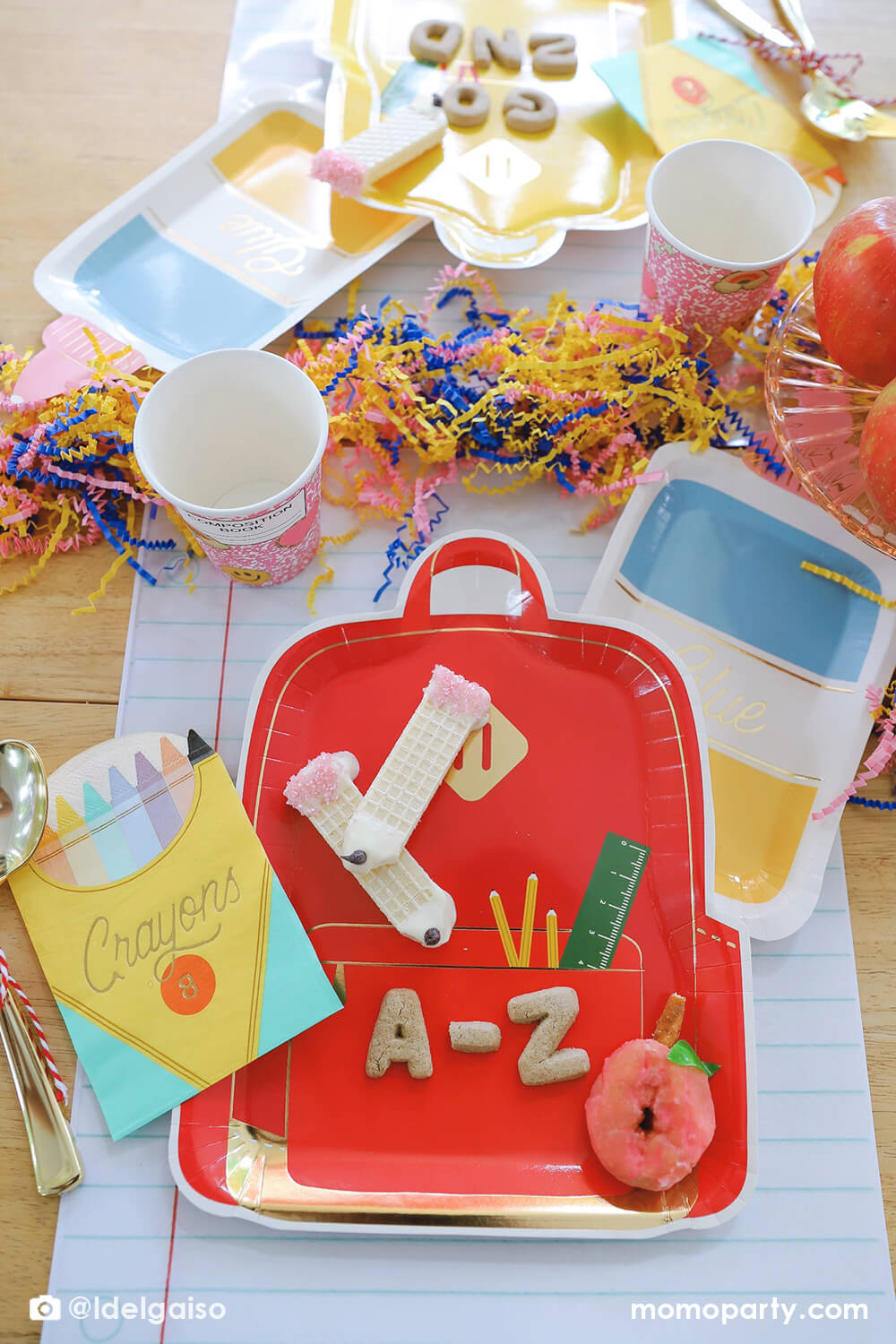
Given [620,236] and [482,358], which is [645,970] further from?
[620,236]

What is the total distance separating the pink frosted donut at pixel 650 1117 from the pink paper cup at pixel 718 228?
621mm

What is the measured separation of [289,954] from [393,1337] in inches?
10.7

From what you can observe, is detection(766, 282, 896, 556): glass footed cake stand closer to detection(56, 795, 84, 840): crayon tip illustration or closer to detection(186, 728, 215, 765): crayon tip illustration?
detection(186, 728, 215, 765): crayon tip illustration

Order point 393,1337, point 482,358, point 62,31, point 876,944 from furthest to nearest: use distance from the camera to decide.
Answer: point 62,31 < point 482,358 < point 876,944 < point 393,1337

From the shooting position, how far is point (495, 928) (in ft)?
2.33

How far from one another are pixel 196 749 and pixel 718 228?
2.23 ft

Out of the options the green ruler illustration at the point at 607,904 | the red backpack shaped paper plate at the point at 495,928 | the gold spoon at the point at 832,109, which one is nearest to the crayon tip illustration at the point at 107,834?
the red backpack shaped paper plate at the point at 495,928

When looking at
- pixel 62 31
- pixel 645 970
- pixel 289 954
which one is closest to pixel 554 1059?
pixel 645 970

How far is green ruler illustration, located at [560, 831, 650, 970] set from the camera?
2.31 feet

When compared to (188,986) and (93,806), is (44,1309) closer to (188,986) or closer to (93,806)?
(188,986)

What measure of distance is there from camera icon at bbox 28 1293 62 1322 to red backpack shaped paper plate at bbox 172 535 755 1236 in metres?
0.12

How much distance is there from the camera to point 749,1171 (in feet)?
2.10

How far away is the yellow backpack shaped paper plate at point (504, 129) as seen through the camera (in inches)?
35.6

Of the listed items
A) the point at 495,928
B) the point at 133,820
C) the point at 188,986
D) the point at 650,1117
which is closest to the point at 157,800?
the point at 133,820
